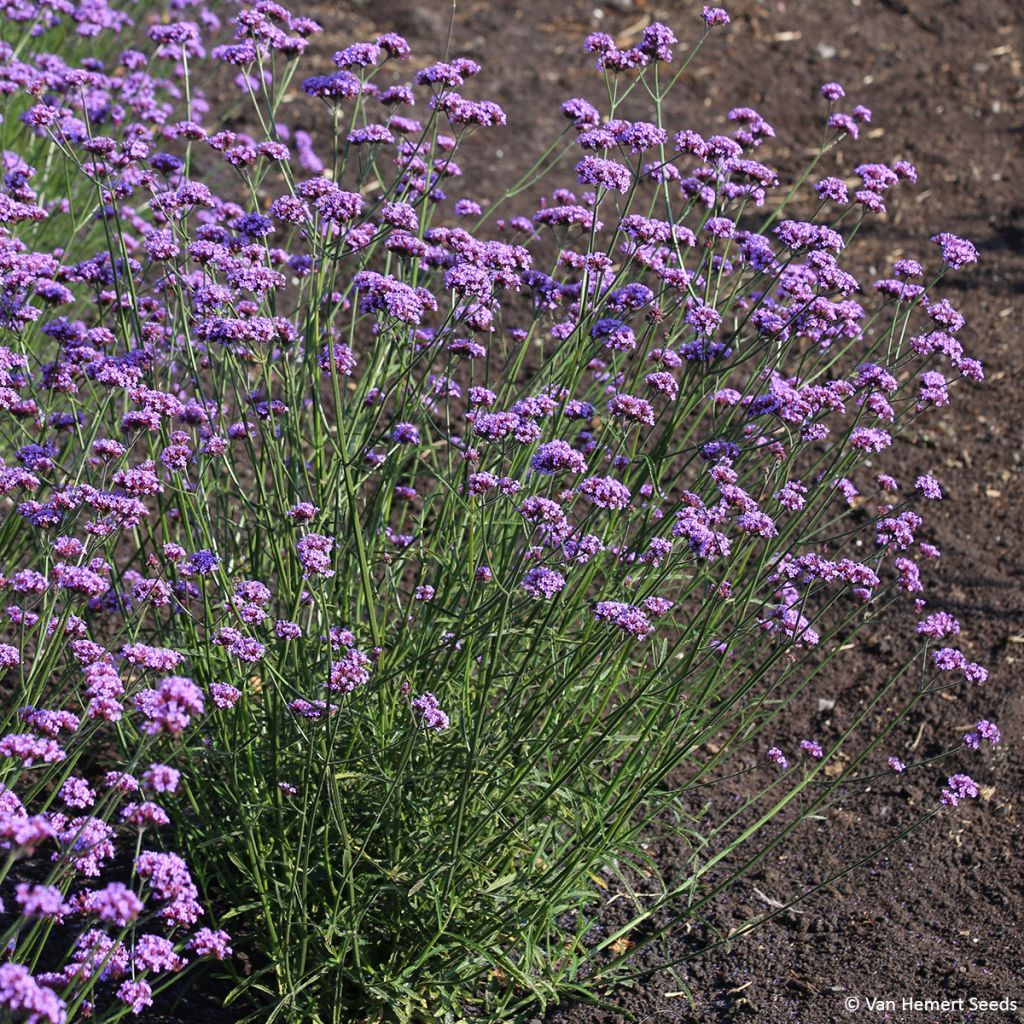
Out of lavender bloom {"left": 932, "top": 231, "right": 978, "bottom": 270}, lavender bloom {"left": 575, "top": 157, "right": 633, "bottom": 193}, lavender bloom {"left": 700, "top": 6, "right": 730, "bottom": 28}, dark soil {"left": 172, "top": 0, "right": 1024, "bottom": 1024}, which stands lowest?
dark soil {"left": 172, "top": 0, "right": 1024, "bottom": 1024}

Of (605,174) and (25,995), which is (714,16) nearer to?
(605,174)

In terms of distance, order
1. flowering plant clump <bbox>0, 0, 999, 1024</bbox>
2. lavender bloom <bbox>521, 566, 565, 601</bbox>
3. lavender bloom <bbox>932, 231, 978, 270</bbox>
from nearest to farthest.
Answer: lavender bloom <bbox>521, 566, 565, 601</bbox> < flowering plant clump <bbox>0, 0, 999, 1024</bbox> < lavender bloom <bbox>932, 231, 978, 270</bbox>

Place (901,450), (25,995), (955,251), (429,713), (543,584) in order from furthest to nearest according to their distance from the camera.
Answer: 1. (901,450)
2. (955,251)
3. (429,713)
4. (543,584)
5. (25,995)

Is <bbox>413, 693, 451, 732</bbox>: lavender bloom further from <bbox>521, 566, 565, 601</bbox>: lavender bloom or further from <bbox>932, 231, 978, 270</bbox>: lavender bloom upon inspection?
<bbox>932, 231, 978, 270</bbox>: lavender bloom

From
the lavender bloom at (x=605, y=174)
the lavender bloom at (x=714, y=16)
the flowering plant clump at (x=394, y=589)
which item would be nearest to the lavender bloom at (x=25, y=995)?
the flowering plant clump at (x=394, y=589)

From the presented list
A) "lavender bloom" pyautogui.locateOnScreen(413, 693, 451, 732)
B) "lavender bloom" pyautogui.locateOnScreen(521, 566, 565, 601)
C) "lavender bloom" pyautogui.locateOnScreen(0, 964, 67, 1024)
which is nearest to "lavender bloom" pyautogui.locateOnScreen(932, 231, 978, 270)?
"lavender bloom" pyautogui.locateOnScreen(521, 566, 565, 601)

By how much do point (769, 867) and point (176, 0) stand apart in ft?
13.9

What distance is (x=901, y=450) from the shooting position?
5.96 m

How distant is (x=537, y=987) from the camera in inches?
124

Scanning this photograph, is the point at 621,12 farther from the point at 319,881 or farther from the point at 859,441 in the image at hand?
the point at 319,881

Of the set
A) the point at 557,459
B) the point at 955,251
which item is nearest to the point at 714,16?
the point at 955,251

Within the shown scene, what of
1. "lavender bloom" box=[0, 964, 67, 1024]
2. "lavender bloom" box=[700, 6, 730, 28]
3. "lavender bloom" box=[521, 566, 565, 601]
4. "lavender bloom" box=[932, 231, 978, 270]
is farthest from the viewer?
"lavender bloom" box=[700, 6, 730, 28]

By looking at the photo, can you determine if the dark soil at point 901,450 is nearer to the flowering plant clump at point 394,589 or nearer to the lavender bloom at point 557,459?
the flowering plant clump at point 394,589

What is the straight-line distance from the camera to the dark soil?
140 inches
